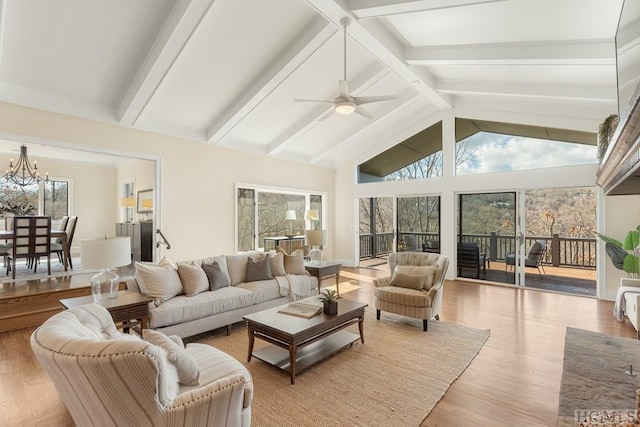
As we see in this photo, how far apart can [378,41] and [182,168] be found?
156 inches

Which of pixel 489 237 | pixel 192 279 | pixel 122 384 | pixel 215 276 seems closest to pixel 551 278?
pixel 489 237

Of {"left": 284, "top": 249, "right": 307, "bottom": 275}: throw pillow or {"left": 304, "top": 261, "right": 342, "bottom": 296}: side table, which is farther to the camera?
{"left": 304, "top": 261, "right": 342, "bottom": 296}: side table

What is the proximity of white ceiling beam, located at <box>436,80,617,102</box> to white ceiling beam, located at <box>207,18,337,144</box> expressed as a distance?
9.65 feet

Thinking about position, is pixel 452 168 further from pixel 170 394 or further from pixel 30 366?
pixel 30 366

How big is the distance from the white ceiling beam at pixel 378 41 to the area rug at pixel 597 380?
147 inches

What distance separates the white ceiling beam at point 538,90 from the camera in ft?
15.3

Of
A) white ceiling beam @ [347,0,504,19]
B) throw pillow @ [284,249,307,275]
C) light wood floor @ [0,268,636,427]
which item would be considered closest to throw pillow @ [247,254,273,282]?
throw pillow @ [284,249,307,275]

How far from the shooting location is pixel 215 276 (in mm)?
3980

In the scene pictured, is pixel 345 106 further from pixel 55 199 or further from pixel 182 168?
pixel 55 199

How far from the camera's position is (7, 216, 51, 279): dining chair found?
4.99 m

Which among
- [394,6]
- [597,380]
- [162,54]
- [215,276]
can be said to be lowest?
[597,380]

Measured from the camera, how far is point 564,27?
3482mm

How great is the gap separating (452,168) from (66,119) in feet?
23.2

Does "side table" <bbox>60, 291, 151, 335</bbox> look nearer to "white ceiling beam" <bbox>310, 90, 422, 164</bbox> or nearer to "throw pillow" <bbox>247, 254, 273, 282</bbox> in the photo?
"throw pillow" <bbox>247, 254, 273, 282</bbox>
